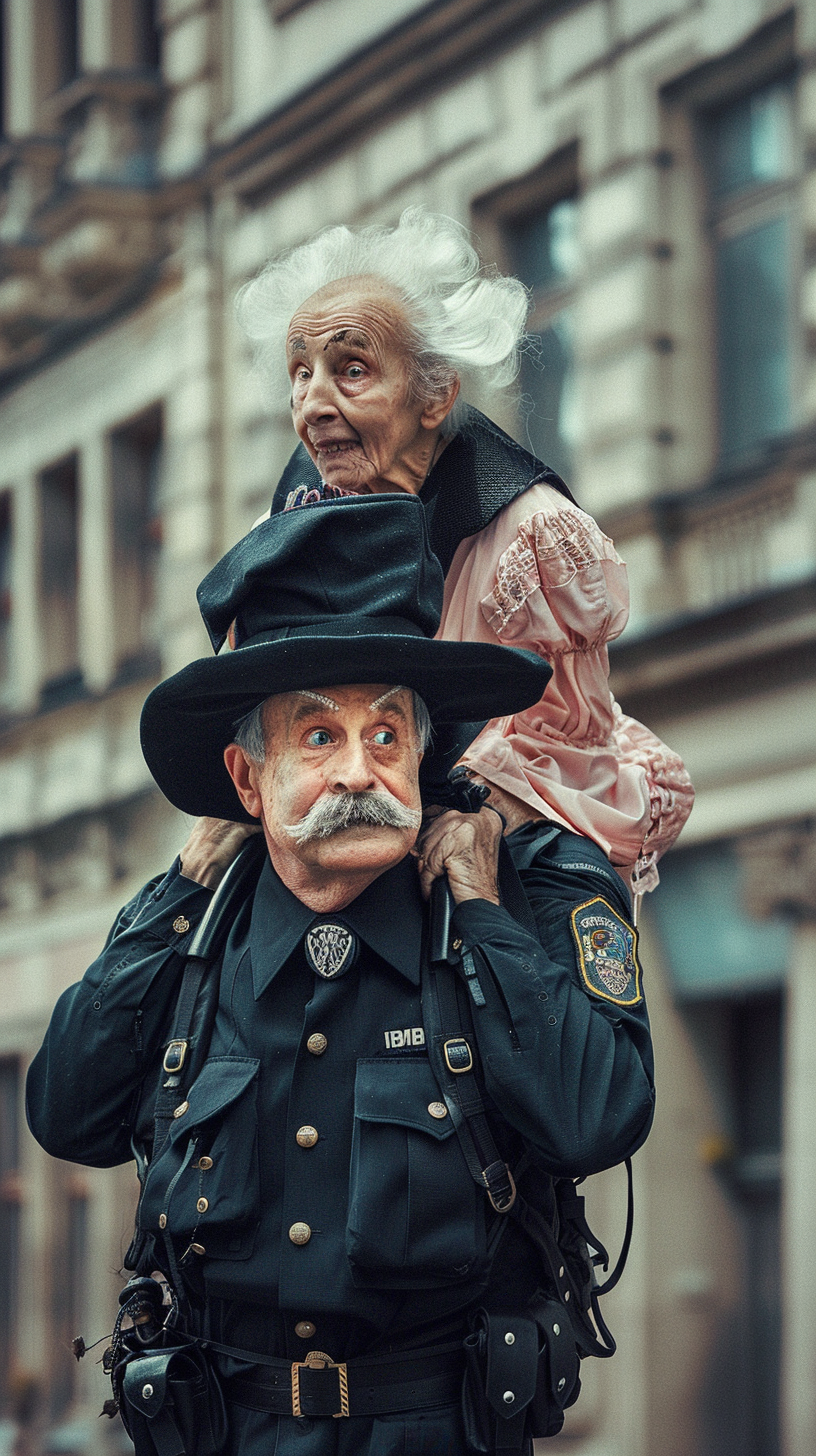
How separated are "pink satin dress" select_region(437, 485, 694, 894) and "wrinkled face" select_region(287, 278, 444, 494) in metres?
0.17

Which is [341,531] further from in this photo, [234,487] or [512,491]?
[234,487]

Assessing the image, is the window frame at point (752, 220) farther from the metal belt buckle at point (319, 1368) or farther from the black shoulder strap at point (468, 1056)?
the metal belt buckle at point (319, 1368)

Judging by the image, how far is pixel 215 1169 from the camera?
297 centimetres

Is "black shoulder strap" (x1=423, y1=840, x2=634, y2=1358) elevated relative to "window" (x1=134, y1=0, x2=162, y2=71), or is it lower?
lower

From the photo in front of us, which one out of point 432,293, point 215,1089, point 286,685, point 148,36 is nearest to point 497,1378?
point 215,1089

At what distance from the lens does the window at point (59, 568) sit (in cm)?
1571

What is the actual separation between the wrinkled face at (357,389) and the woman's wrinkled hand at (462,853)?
53 cm

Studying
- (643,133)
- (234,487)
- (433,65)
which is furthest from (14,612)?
(643,133)

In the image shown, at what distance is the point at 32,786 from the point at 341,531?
12.6m

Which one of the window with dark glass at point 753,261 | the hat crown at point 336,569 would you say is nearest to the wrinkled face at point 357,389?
the hat crown at point 336,569

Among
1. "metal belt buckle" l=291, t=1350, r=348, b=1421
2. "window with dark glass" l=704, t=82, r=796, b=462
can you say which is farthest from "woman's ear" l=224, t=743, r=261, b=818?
"window with dark glass" l=704, t=82, r=796, b=462

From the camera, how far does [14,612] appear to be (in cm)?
1608

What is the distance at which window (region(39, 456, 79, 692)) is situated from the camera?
15.7m

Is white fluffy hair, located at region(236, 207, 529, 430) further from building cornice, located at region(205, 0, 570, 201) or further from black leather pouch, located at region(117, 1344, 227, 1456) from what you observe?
building cornice, located at region(205, 0, 570, 201)
